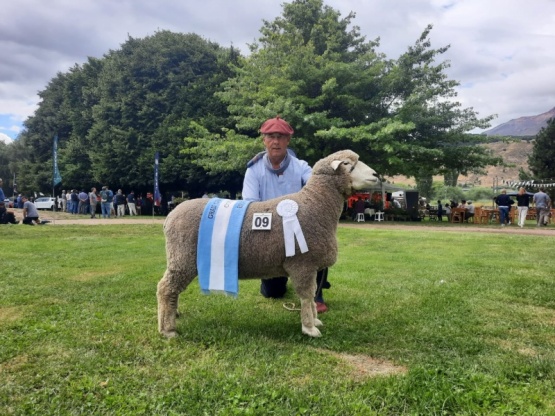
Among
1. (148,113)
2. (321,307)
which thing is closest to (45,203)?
(148,113)

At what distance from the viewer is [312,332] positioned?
399 centimetres

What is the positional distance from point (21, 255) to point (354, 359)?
8.22 metres

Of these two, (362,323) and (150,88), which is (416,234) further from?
(150,88)

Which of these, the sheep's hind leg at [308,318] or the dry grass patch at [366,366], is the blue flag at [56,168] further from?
the dry grass patch at [366,366]

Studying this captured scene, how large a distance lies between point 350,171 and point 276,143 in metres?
0.90

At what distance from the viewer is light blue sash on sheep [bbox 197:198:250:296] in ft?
12.6

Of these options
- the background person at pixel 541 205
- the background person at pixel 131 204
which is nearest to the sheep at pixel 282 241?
the background person at pixel 541 205

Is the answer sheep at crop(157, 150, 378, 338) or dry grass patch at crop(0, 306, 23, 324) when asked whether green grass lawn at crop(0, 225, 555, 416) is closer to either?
dry grass patch at crop(0, 306, 23, 324)

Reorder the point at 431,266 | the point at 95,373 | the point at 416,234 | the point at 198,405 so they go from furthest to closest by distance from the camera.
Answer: the point at 416,234 → the point at 431,266 → the point at 95,373 → the point at 198,405

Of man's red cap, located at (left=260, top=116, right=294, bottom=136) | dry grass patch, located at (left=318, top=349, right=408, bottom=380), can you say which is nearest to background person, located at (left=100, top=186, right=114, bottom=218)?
man's red cap, located at (left=260, top=116, right=294, bottom=136)

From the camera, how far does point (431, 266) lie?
7711mm

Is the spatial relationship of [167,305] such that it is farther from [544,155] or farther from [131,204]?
[544,155]

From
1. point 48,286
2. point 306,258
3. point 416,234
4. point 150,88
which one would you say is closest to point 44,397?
point 306,258

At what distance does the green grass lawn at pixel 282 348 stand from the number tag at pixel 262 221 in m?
1.12
